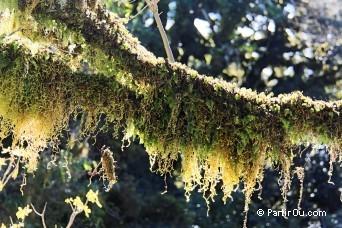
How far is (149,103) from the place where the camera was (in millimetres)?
1953

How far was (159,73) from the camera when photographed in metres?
1.90

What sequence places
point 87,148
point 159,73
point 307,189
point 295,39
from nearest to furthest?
1. point 159,73
2. point 87,148
3. point 307,189
4. point 295,39

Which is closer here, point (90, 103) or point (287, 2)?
point (90, 103)

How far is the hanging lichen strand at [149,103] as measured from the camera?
6.25 ft

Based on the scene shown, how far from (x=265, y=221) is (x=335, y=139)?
426cm

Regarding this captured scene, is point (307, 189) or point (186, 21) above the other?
point (186, 21)

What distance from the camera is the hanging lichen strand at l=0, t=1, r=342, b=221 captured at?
191 centimetres

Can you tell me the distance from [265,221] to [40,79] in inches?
175

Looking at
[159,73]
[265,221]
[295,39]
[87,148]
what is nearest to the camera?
[159,73]

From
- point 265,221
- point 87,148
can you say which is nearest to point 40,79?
point 87,148

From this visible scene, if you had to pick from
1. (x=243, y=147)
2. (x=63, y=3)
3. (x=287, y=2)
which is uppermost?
(x=287, y=2)

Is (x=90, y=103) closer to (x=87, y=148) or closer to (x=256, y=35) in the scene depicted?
(x=87, y=148)

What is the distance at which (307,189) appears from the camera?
257 inches

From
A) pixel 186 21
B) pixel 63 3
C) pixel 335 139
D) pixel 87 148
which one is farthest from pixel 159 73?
pixel 186 21
